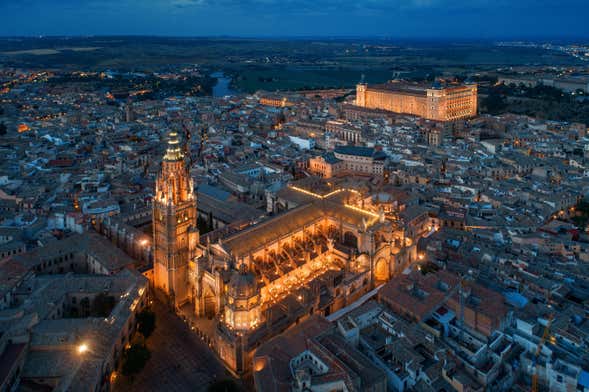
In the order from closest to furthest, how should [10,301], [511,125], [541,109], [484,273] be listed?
1. [10,301]
2. [484,273]
3. [511,125]
4. [541,109]

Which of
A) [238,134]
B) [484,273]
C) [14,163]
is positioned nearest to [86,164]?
[14,163]

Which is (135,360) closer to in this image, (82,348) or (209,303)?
(82,348)

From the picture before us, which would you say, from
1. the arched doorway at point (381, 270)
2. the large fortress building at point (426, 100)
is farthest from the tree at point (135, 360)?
the large fortress building at point (426, 100)

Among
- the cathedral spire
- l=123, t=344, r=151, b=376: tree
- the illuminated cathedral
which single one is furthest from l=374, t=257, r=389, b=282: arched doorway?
l=123, t=344, r=151, b=376: tree

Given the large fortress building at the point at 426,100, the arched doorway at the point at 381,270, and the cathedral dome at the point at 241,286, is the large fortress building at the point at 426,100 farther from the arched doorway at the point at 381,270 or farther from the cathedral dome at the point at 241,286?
the cathedral dome at the point at 241,286

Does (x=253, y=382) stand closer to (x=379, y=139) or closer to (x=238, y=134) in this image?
(x=379, y=139)
